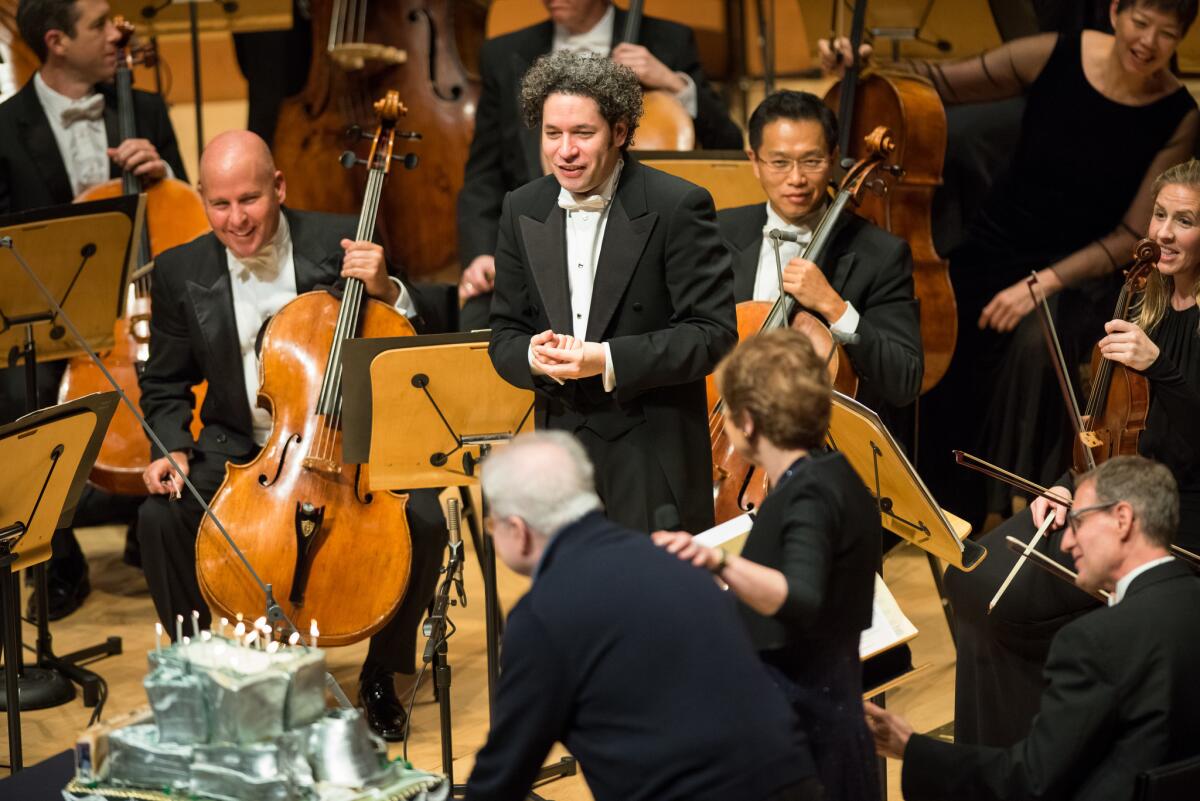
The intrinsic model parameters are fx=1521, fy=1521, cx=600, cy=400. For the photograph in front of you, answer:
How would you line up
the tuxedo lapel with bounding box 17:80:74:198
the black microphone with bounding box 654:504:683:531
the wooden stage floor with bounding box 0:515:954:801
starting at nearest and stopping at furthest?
the black microphone with bounding box 654:504:683:531
the wooden stage floor with bounding box 0:515:954:801
the tuxedo lapel with bounding box 17:80:74:198

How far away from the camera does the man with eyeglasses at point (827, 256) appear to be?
11.3 ft

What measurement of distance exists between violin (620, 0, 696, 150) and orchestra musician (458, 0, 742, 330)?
0.06 meters

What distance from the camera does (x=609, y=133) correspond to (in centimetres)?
284

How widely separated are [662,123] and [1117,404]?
67.9 inches

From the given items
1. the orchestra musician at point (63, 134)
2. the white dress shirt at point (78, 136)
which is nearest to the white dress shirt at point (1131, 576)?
the orchestra musician at point (63, 134)

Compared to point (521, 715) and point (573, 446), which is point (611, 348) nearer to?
point (573, 446)

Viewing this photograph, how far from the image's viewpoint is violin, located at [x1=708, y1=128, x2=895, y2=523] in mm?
3260

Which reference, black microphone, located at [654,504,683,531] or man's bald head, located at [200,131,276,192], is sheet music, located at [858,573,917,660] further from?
man's bald head, located at [200,131,276,192]

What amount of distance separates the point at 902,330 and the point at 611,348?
1.06m

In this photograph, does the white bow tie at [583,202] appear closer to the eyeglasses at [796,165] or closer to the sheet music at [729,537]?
the sheet music at [729,537]

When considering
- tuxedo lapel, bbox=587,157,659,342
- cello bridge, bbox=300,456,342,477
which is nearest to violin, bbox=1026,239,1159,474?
tuxedo lapel, bbox=587,157,659,342

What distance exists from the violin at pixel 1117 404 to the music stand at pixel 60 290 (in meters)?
2.26

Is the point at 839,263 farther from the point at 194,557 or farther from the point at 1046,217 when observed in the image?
the point at 194,557

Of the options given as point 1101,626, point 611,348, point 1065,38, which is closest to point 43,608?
point 611,348
